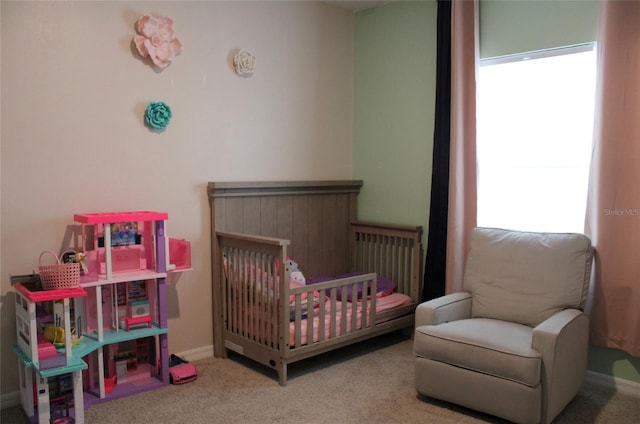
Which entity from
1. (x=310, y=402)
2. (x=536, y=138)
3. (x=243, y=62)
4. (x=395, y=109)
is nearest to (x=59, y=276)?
(x=310, y=402)

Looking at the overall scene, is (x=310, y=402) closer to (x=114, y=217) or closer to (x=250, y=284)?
(x=250, y=284)

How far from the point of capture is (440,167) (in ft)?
12.1

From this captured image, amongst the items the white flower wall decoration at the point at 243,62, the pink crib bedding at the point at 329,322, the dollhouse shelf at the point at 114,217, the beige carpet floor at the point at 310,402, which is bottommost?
the beige carpet floor at the point at 310,402

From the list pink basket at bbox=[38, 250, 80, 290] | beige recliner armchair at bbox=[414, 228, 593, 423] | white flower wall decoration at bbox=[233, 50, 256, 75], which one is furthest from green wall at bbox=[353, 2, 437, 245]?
pink basket at bbox=[38, 250, 80, 290]

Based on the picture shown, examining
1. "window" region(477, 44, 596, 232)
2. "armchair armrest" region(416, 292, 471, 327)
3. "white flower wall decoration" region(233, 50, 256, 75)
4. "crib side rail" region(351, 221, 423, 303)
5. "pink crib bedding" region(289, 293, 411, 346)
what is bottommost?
"pink crib bedding" region(289, 293, 411, 346)

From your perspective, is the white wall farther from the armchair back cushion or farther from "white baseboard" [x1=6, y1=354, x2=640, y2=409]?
the armchair back cushion

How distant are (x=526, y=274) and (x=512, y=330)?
15.0 inches

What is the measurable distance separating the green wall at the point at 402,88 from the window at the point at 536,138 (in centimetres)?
16

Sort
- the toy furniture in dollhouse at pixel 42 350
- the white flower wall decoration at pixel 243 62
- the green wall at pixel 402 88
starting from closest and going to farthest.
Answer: the toy furniture in dollhouse at pixel 42 350, the green wall at pixel 402 88, the white flower wall decoration at pixel 243 62

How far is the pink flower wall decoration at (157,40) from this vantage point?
3092mm

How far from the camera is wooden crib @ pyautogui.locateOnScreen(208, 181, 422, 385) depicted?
309cm

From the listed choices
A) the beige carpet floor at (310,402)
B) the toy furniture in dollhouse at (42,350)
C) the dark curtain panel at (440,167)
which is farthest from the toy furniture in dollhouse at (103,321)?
the dark curtain panel at (440,167)

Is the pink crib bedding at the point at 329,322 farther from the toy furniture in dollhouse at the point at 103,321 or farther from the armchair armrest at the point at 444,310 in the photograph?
the toy furniture in dollhouse at the point at 103,321

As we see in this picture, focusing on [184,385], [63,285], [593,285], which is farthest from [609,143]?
[63,285]
